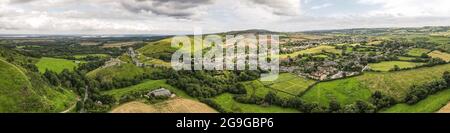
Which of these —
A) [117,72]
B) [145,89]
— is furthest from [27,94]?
[117,72]

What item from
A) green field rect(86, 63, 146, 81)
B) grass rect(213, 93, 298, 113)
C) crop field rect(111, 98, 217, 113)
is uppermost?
green field rect(86, 63, 146, 81)

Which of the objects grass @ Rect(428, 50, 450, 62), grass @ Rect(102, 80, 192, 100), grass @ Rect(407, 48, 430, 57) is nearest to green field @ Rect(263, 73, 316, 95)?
grass @ Rect(102, 80, 192, 100)

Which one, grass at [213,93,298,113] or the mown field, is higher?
the mown field

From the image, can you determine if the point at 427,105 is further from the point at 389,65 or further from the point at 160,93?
the point at 160,93

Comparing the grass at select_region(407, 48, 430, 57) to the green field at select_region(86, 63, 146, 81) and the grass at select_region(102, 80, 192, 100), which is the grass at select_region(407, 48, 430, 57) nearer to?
the grass at select_region(102, 80, 192, 100)
